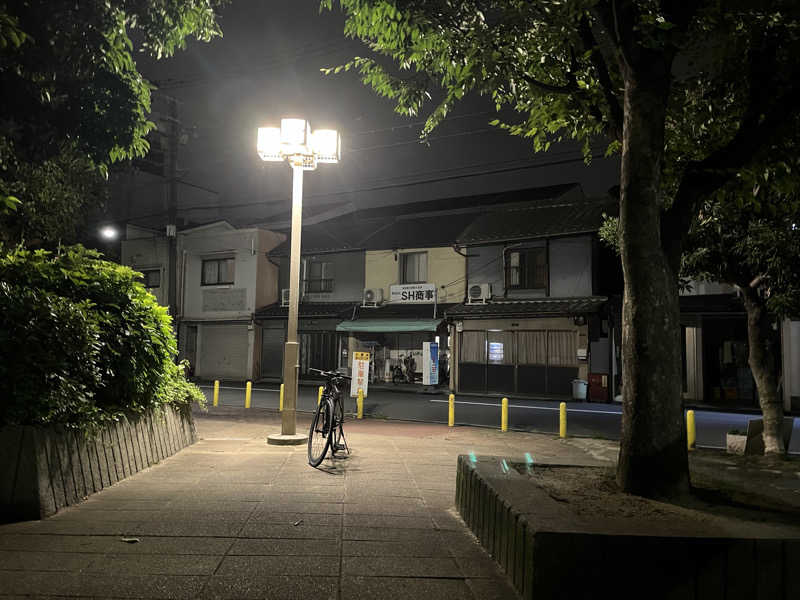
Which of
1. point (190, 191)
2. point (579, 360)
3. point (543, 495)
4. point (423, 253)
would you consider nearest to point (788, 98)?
point (543, 495)

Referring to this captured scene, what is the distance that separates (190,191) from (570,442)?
35737 millimetres

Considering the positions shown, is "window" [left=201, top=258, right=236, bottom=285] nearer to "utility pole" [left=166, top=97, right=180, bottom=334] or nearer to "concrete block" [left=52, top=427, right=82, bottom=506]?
"utility pole" [left=166, top=97, right=180, bottom=334]

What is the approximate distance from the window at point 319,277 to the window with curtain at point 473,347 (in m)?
8.95

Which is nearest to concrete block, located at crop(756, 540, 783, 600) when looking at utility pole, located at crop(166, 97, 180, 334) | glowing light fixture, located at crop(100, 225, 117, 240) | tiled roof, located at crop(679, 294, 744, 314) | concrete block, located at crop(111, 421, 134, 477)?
concrete block, located at crop(111, 421, 134, 477)

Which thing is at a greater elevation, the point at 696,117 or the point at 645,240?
the point at 696,117

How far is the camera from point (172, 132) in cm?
3175

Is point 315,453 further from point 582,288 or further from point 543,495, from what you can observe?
point 582,288

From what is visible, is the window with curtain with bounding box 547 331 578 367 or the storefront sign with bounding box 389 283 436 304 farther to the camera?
the storefront sign with bounding box 389 283 436 304

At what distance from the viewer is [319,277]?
104 ft

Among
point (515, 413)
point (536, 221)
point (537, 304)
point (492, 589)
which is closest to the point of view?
point (492, 589)

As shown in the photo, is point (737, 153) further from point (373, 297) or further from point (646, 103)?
point (373, 297)

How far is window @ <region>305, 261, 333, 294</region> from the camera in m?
31.3

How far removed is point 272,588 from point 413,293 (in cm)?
2466

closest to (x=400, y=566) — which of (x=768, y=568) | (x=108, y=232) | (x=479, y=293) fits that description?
(x=768, y=568)
